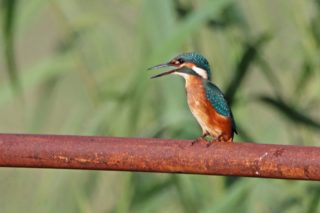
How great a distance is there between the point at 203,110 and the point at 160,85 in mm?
560

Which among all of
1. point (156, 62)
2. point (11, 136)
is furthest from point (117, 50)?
point (11, 136)

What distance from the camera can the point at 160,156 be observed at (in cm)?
123

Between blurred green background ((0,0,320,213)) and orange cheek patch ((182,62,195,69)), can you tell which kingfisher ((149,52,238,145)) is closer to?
orange cheek patch ((182,62,195,69))

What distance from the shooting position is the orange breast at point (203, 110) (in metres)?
1.51

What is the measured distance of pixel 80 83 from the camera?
233 centimetres

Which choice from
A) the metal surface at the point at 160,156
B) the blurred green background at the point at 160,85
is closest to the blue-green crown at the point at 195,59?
the metal surface at the point at 160,156

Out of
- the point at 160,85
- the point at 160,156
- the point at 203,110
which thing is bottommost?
the point at 160,85

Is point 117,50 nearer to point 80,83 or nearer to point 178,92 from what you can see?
point 80,83

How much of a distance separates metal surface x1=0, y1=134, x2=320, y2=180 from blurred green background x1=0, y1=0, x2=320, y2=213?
0.66 metres

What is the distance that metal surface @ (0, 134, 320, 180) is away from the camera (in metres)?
1.20

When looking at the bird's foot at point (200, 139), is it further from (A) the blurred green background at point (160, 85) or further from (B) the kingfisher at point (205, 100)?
(A) the blurred green background at point (160, 85)

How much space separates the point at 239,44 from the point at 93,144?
3.10 ft

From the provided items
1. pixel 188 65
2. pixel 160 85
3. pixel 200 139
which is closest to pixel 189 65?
pixel 188 65

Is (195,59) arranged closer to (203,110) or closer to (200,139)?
(203,110)
